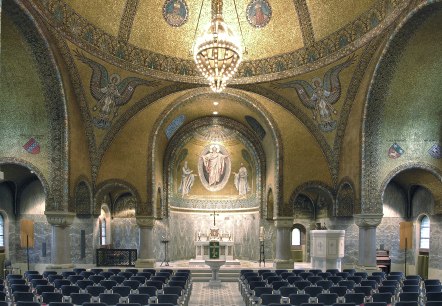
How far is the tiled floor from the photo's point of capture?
1684 cm

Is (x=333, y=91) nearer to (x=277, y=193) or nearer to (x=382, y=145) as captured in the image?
(x=382, y=145)

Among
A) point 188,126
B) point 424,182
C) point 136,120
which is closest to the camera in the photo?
point 424,182

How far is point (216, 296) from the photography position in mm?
18469

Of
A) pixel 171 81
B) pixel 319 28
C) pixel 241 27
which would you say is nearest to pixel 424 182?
pixel 319 28

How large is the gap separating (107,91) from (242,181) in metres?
12.3

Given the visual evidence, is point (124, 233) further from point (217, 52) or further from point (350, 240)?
point (217, 52)

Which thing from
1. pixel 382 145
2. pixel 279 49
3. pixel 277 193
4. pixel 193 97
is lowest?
pixel 277 193

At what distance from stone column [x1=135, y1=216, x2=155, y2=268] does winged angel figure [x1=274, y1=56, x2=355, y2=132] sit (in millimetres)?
9749

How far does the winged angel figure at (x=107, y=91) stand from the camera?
22.1 meters

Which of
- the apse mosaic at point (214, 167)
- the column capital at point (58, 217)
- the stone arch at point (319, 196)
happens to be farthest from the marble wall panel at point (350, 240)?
the column capital at point (58, 217)

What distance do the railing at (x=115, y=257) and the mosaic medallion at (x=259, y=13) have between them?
13.6 meters

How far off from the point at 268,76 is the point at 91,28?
8.63 meters

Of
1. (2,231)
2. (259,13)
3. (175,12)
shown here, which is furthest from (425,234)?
(2,231)

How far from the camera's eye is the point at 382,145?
68.3 feet
